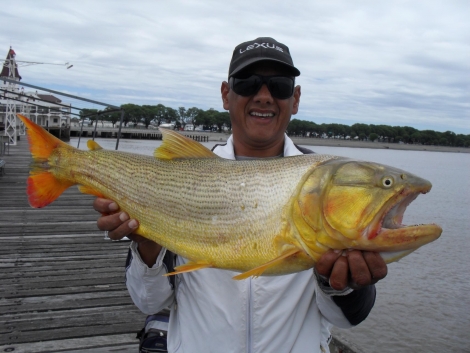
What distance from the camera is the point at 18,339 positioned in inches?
196

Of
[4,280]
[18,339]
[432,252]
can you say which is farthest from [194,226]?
[432,252]

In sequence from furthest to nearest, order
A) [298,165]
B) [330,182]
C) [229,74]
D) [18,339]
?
[18,339]
[229,74]
[298,165]
[330,182]

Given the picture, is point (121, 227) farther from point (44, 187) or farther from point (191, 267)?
point (44, 187)

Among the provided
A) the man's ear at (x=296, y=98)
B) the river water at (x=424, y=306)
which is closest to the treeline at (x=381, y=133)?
the river water at (x=424, y=306)

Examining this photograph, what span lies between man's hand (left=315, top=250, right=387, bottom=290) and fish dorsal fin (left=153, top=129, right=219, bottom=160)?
124 centimetres

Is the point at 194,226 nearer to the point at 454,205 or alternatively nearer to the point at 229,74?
the point at 229,74

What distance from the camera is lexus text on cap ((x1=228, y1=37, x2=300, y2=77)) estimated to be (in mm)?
3404

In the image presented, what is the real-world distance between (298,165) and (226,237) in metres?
0.66

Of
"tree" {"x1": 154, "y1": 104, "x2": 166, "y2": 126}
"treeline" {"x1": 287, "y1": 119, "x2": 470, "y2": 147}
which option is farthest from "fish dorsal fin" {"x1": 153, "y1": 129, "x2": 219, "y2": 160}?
"tree" {"x1": 154, "y1": 104, "x2": 166, "y2": 126}

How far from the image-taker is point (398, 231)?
218cm

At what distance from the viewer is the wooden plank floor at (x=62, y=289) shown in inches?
200

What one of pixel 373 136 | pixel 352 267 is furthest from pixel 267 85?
pixel 373 136

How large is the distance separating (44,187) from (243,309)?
189 centimetres

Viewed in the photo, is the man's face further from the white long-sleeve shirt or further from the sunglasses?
the white long-sleeve shirt
